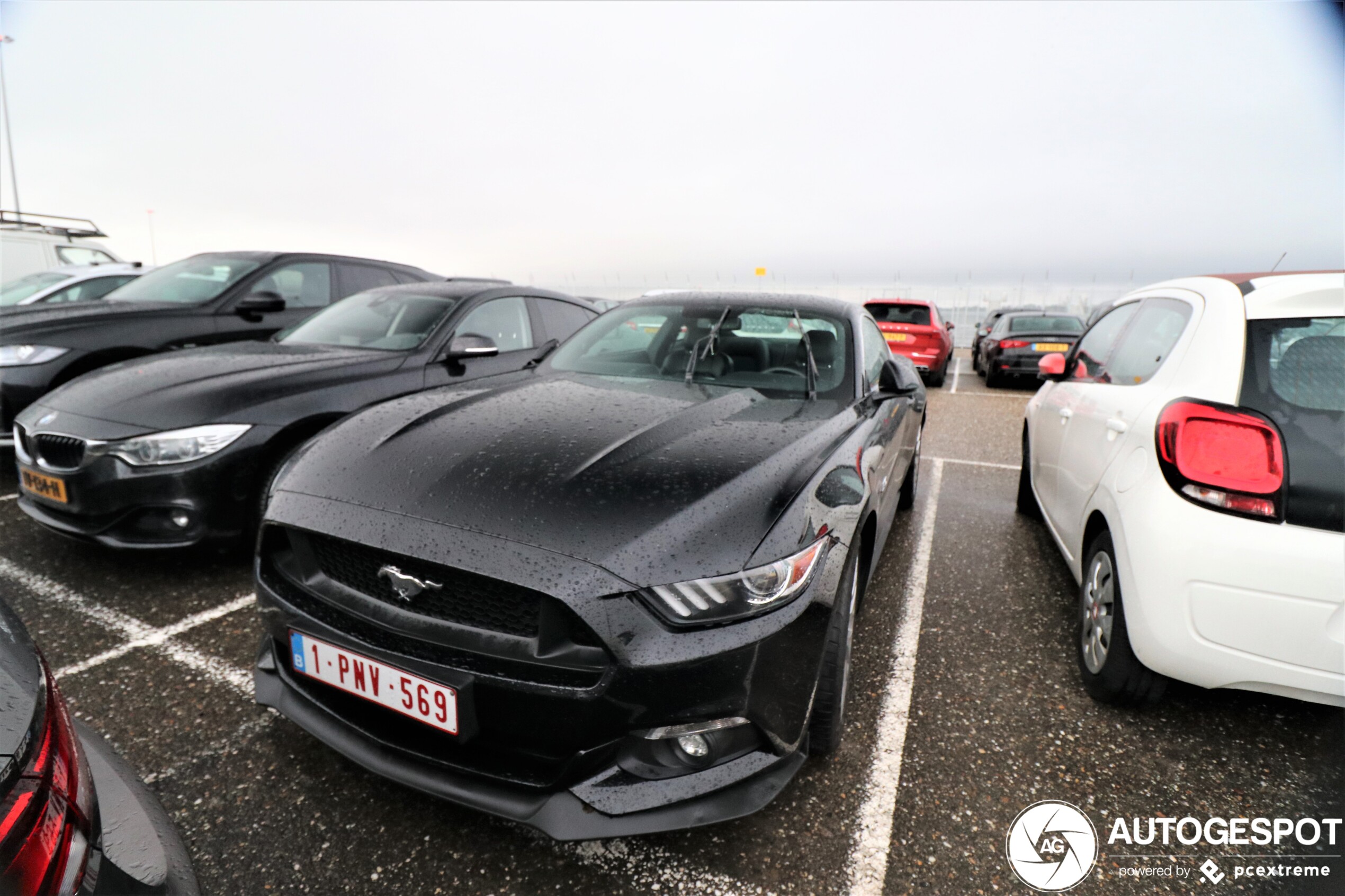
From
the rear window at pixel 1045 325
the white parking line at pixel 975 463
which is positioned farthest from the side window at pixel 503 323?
the rear window at pixel 1045 325

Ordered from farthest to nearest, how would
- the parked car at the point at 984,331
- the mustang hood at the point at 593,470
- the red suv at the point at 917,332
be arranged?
the parked car at the point at 984,331 → the red suv at the point at 917,332 → the mustang hood at the point at 593,470

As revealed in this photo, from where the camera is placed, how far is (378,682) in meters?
1.54

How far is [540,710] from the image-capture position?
141 centimetres

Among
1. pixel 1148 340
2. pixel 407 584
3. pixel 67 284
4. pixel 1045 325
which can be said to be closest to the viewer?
pixel 407 584

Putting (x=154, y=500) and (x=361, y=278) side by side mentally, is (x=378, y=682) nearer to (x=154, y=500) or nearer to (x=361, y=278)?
(x=154, y=500)

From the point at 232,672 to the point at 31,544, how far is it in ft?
6.64

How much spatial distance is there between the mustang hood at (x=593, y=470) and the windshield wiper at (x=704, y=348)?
1.40 ft

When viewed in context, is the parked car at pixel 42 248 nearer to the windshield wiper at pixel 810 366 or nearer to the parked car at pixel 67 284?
the parked car at pixel 67 284

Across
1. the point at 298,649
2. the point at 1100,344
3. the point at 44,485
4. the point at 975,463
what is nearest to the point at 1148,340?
the point at 1100,344

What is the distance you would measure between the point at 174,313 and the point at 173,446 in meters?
2.44

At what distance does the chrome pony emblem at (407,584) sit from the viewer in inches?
59.9

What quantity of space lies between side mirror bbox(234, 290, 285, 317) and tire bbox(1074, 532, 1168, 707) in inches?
203

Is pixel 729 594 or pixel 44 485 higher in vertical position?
pixel 729 594

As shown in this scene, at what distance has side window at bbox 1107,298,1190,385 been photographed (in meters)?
2.46
